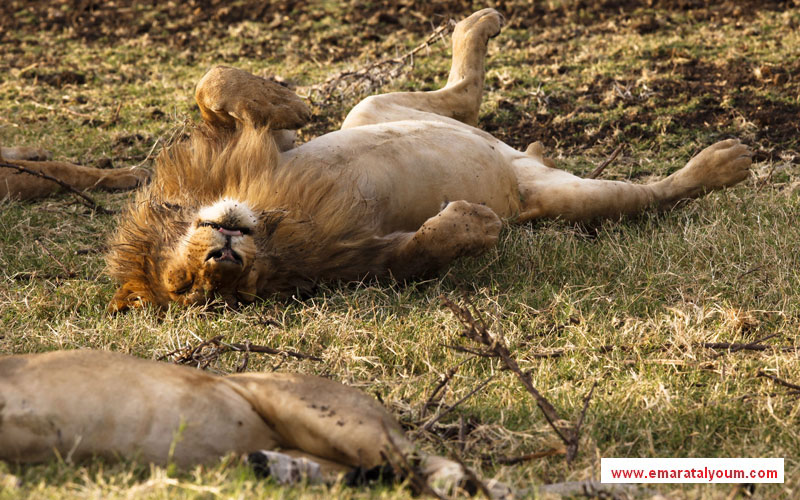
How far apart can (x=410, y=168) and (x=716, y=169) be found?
162 centimetres

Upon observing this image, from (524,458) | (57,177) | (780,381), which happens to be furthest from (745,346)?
(57,177)

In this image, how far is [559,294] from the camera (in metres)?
3.84

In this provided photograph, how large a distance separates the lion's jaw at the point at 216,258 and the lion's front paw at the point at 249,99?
504 mm

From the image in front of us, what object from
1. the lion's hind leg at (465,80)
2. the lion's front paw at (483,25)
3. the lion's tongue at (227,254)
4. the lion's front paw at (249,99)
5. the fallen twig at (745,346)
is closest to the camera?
the fallen twig at (745,346)

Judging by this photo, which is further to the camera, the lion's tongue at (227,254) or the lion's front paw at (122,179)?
the lion's front paw at (122,179)

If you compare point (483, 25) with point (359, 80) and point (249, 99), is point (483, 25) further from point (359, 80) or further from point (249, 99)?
point (249, 99)

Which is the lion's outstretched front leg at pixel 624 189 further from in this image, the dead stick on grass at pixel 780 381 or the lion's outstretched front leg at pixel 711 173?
the dead stick on grass at pixel 780 381

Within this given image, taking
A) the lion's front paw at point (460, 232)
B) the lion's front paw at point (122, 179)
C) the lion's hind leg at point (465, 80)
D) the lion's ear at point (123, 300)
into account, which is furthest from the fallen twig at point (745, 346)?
the lion's front paw at point (122, 179)

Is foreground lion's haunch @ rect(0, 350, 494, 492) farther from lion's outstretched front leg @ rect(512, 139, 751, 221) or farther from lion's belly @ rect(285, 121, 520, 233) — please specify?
lion's outstretched front leg @ rect(512, 139, 751, 221)

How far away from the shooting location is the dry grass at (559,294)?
9.00 feet

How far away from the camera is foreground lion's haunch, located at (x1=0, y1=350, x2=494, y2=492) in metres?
2.30

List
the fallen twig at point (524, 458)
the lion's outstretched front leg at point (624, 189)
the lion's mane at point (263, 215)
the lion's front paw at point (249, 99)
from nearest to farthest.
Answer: the fallen twig at point (524, 458), the lion's mane at point (263, 215), the lion's front paw at point (249, 99), the lion's outstretched front leg at point (624, 189)

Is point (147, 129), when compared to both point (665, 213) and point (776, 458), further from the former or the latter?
point (776, 458)

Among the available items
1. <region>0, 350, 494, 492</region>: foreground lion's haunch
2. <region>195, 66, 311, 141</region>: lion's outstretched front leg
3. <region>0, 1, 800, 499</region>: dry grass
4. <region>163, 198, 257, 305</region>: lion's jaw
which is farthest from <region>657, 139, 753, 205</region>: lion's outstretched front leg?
<region>0, 350, 494, 492</region>: foreground lion's haunch
